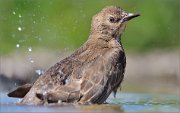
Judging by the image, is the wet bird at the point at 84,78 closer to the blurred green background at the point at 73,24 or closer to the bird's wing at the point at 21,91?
the bird's wing at the point at 21,91

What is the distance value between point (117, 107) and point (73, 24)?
7.35 metres

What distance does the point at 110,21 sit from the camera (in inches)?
477

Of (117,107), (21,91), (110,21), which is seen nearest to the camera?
(117,107)

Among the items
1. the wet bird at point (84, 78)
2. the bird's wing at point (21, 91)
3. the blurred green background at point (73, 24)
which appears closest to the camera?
the wet bird at point (84, 78)

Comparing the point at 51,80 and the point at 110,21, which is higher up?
the point at 110,21

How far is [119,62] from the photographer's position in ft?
38.2

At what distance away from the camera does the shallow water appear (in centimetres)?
1041

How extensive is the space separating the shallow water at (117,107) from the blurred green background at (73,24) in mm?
5194

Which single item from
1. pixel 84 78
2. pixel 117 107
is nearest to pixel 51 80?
pixel 84 78

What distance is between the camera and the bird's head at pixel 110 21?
39.7 feet

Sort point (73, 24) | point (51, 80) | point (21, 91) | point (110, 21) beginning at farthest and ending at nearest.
→ point (73, 24) → point (110, 21) → point (21, 91) → point (51, 80)

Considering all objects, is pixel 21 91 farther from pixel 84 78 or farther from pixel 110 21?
pixel 110 21

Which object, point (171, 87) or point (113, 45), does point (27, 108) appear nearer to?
point (113, 45)

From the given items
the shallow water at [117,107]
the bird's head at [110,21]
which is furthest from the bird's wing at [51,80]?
the bird's head at [110,21]
